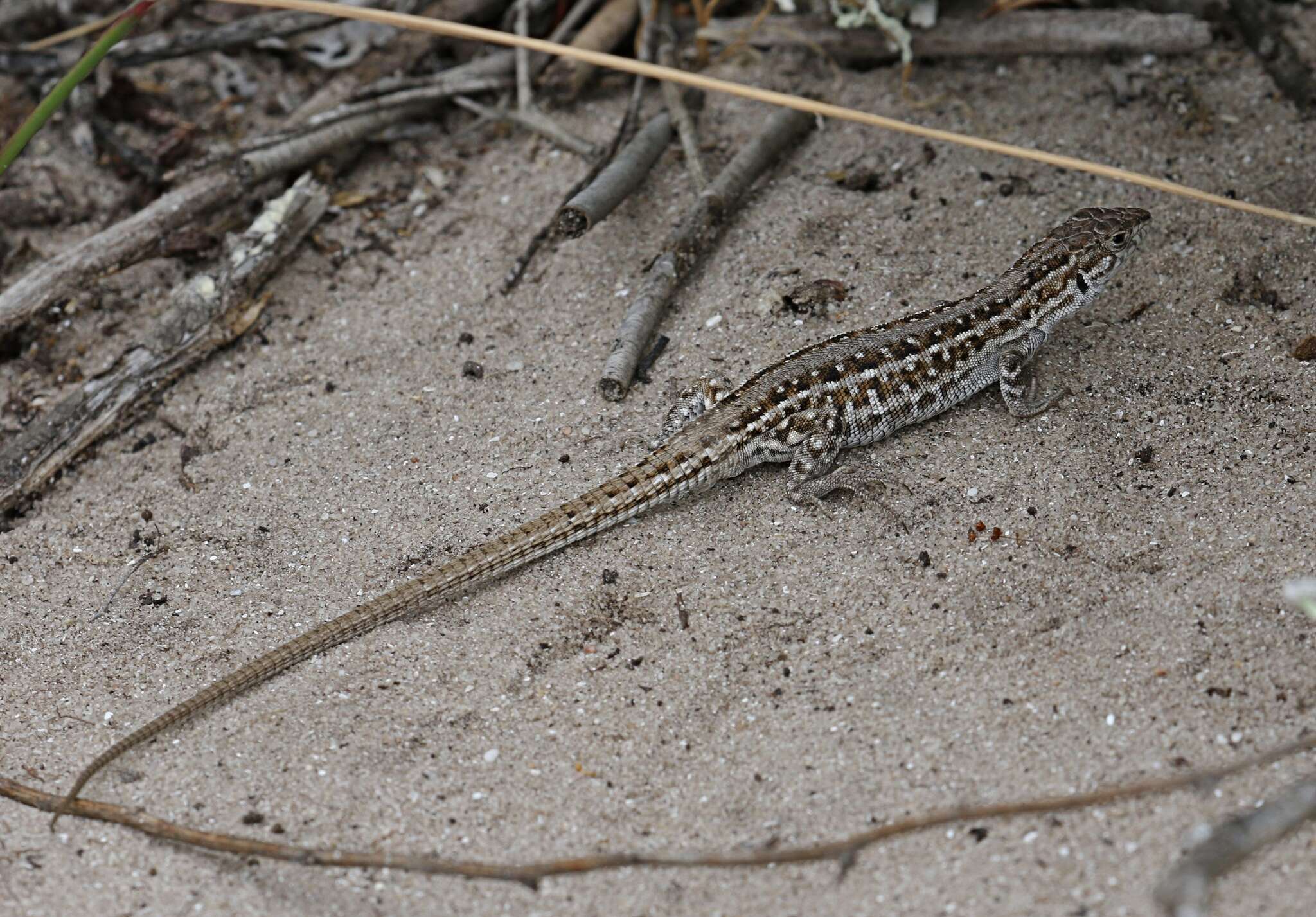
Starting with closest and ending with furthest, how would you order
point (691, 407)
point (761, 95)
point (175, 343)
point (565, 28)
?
point (761, 95)
point (691, 407)
point (175, 343)
point (565, 28)

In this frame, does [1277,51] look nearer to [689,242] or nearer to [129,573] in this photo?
[689,242]

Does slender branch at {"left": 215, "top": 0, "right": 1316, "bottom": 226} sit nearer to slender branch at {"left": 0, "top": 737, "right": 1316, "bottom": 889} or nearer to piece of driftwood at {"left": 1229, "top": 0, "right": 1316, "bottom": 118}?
slender branch at {"left": 0, "top": 737, "right": 1316, "bottom": 889}

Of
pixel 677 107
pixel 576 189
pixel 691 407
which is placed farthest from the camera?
pixel 677 107

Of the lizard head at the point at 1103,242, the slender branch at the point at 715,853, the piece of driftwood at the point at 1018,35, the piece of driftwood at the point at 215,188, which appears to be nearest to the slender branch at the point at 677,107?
the piece of driftwood at the point at 1018,35

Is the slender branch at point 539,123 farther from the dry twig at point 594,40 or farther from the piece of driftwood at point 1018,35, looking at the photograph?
the piece of driftwood at point 1018,35

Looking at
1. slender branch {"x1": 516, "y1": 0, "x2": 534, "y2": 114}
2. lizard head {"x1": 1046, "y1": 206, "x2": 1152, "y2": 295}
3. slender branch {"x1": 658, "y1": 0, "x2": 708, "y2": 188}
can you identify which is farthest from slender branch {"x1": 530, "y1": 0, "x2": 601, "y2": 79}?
lizard head {"x1": 1046, "y1": 206, "x2": 1152, "y2": 295}

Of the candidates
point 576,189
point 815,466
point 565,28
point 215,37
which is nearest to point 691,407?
point 815,466
